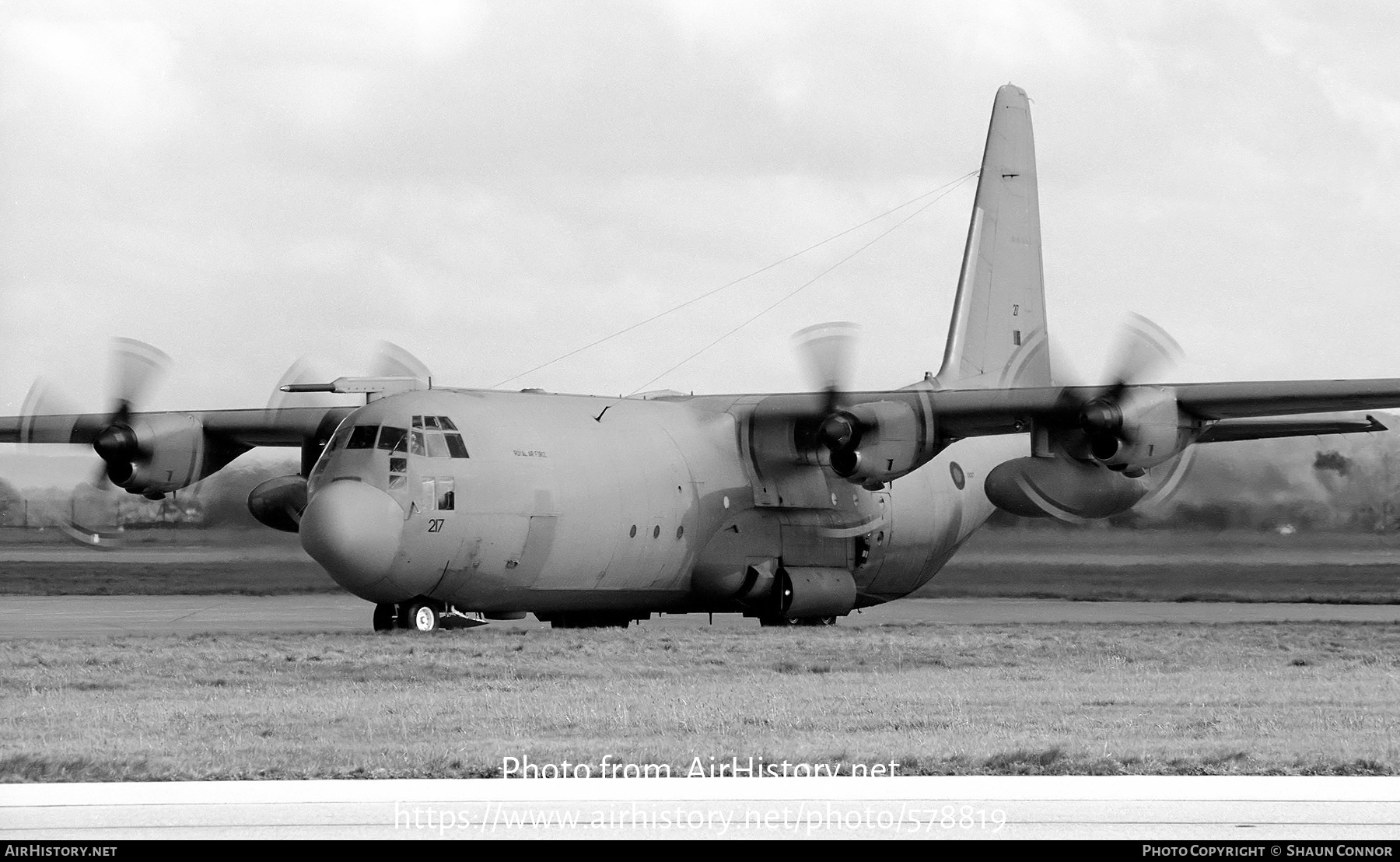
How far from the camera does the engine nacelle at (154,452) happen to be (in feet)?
74.2

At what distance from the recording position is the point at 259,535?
2581cm

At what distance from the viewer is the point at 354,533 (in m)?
17.2

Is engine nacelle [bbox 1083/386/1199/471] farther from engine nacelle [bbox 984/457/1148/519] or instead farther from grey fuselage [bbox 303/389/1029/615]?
grey fuselage [bbox 303/389/1029/615]

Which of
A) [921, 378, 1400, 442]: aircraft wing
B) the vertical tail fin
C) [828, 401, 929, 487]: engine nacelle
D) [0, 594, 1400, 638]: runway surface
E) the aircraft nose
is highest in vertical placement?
the vertical tail fin

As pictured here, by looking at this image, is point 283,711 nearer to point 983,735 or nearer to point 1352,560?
point 983,735

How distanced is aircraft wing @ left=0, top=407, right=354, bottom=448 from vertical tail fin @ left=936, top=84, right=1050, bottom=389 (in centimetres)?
934

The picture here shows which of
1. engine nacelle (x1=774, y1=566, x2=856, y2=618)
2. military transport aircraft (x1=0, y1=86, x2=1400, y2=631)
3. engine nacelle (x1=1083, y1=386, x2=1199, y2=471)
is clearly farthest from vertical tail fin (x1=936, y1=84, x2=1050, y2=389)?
engine nacelle (x1=1083, y1=386, x2=1199, y2=471)

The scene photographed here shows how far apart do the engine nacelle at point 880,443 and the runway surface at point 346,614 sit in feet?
9.83

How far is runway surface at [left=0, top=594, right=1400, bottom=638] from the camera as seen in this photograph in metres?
22.2

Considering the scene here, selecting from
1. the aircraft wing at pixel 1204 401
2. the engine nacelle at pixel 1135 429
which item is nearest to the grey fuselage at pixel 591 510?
the aircraft wing at pixel 1204 401

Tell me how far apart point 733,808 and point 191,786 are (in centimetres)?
302

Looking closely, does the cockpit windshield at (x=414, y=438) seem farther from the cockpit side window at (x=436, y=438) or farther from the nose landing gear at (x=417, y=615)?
the nose landing gear at (x=417, y=615)

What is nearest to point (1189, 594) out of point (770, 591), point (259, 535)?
point (770, 591)

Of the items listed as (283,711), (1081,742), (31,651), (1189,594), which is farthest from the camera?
(1189,594)
